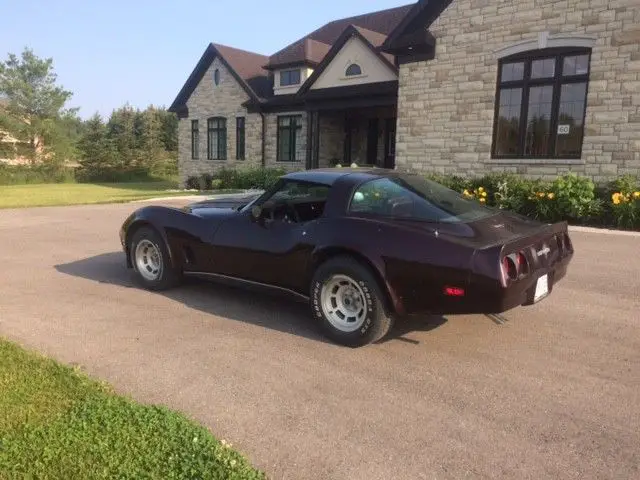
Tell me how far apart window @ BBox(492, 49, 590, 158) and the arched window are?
681cm

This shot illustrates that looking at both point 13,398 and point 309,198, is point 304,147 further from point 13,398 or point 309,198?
point 13,398

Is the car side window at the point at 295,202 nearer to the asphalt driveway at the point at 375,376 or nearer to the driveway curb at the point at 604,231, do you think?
the asphalt driveway at the point at 375,376

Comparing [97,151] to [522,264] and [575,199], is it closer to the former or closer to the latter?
[575,199]

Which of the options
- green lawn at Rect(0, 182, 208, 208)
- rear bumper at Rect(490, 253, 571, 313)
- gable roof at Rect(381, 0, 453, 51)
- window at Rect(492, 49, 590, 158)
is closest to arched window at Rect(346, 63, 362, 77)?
gable roof at Rect(381, 0, 453, 51)

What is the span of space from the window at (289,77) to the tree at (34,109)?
97.7 feet

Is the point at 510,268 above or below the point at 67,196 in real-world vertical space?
above

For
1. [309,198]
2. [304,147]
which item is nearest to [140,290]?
[309,198]

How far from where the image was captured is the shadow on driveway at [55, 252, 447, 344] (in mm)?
4566

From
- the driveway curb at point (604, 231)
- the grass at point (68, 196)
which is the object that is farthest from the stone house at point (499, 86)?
the grass at point (68, 196)

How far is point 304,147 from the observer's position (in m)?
22.1

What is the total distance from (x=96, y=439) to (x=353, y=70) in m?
18.3

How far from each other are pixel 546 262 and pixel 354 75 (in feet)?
53.9

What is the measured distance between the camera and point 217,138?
25.6m

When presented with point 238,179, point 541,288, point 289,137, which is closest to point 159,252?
point 541,288
